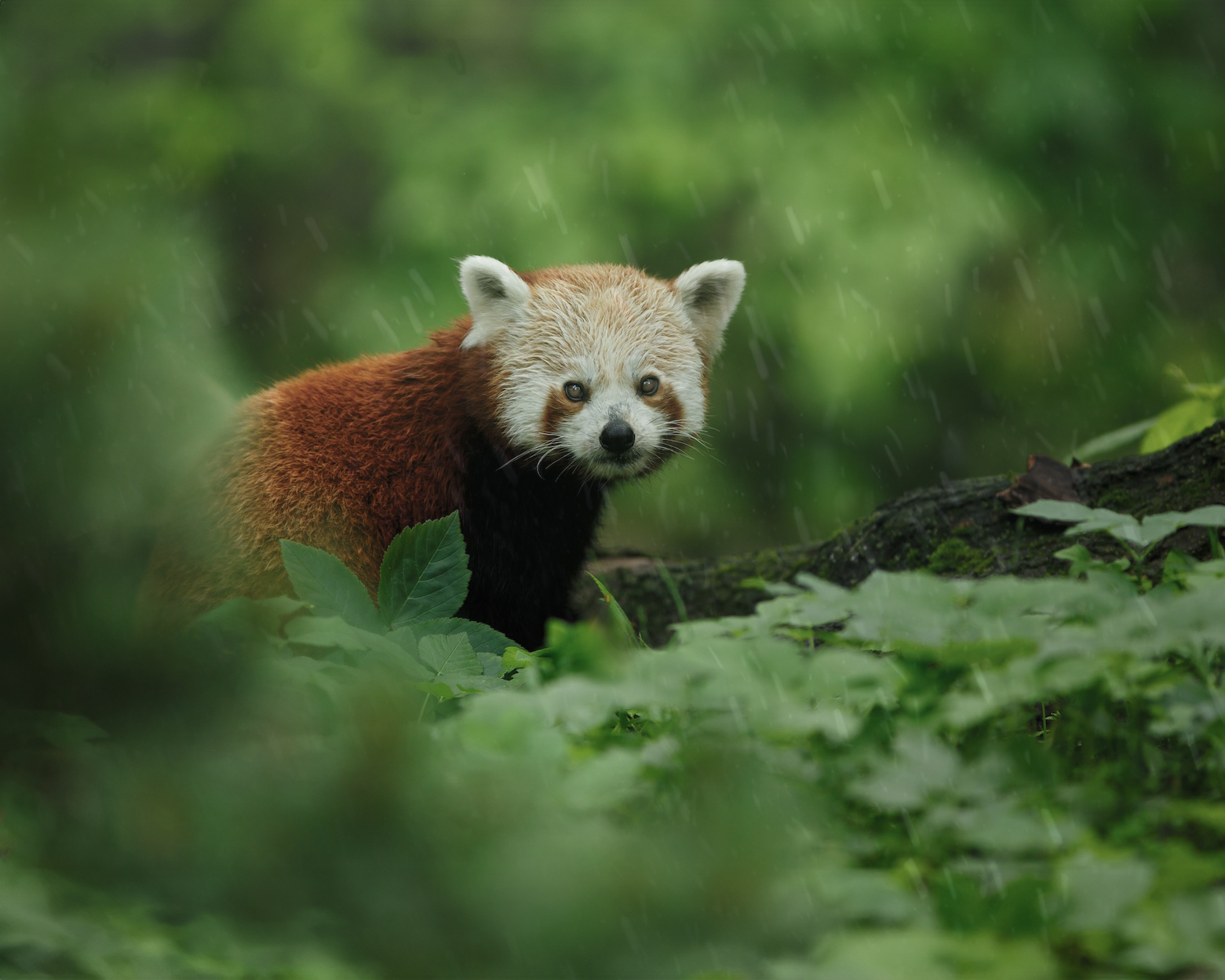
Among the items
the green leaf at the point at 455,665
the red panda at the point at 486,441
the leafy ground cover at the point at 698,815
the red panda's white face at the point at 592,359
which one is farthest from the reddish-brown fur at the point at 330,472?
the leafy ground cover at the point at 698,815

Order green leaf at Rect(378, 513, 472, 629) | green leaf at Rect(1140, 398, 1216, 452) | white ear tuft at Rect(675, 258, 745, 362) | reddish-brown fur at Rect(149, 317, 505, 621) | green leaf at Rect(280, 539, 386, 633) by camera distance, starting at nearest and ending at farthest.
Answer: green leaf at Rect(280, 539, 386, 633), green leaf at Rect(378, 513, 472, 629), reddish-brown fur at Rect(149, 317, 505, 621), green leaf at Rect(1140, 398, 1216, 452), white ear tuft at Rect(675, 258, 745, 362)

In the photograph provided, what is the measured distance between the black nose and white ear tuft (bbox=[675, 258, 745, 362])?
2.28 ft

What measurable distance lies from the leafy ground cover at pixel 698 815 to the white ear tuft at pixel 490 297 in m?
2.16

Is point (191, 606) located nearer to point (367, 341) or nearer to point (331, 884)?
point (331, 884)

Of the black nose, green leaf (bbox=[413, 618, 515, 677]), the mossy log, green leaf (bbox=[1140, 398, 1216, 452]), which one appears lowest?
the mossy log

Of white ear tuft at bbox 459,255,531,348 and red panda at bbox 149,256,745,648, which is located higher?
white ear tuft at bbox 459,255,531,348

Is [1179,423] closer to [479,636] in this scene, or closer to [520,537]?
[520,537]

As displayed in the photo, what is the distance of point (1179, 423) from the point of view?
3.51m

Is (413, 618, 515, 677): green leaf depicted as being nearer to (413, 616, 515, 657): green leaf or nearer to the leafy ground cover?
(413, 616, 515, 657): green leaf

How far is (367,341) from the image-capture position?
572cm

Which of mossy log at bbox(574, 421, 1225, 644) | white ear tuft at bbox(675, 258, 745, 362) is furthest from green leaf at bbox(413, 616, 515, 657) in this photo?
white ear tuft at bbox(675, 258, 745, 362)

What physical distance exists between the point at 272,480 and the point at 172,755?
1.96m

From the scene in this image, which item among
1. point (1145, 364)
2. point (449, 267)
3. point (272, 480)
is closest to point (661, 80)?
point (449, 267)

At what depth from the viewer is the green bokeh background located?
575cm
